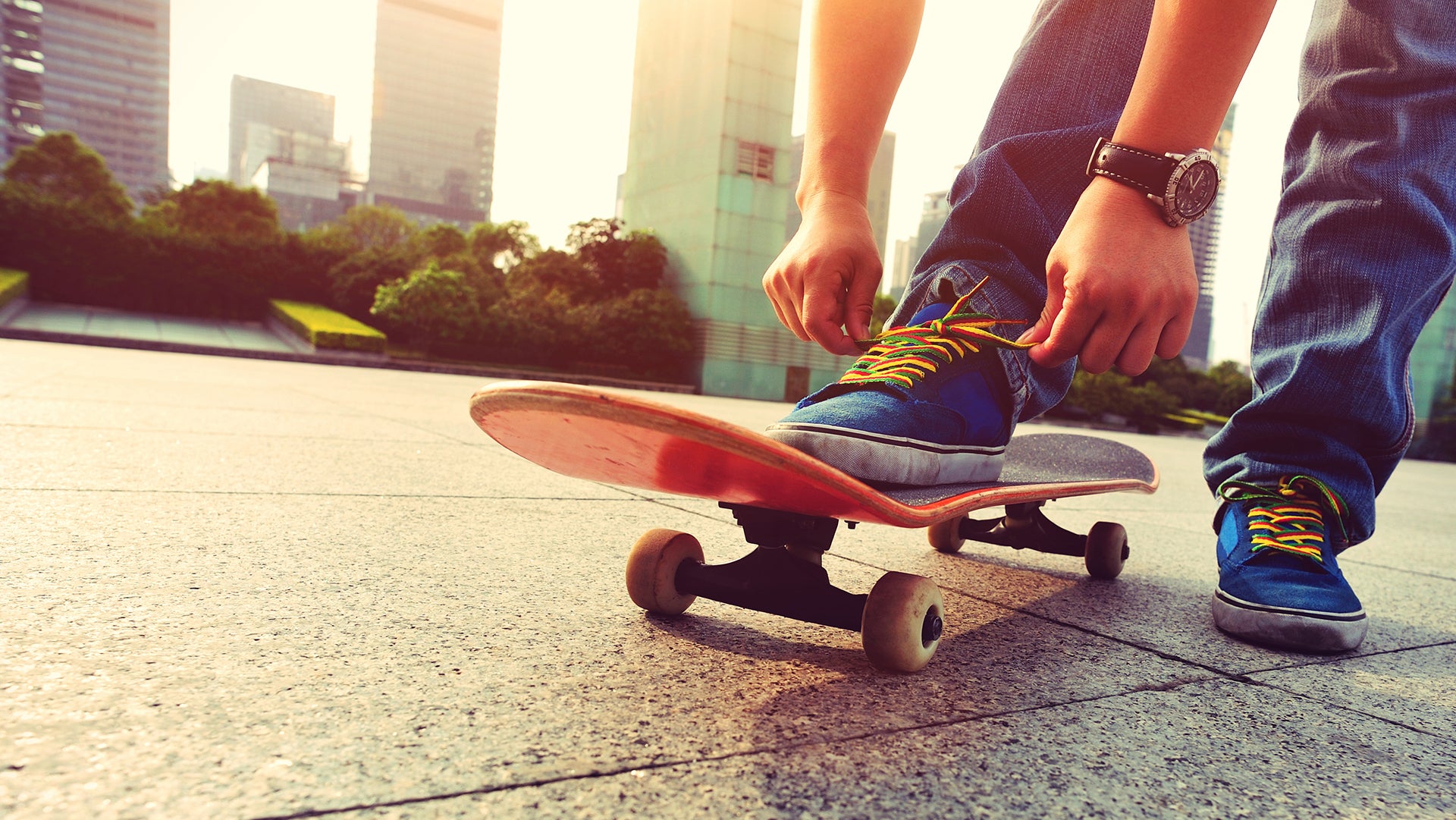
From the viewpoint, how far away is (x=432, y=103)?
4232 inches

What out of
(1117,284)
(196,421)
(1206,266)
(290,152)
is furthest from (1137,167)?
(290,152)

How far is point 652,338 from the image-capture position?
659 inches

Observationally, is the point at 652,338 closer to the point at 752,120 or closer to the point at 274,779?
the point at 752,120

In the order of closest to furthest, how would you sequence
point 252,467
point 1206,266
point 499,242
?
point 252,467 → point 499,242 → point 1206,266

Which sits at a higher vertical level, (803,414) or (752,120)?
(752,120)

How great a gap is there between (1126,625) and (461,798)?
37.1 inches

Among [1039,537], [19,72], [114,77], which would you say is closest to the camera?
[1039,537]

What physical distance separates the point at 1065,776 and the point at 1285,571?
2.37 ft

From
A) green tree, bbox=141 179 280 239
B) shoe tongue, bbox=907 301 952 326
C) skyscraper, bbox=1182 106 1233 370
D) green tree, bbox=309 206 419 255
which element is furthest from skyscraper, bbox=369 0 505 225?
shoe tongue, bbox=907 301 952 326

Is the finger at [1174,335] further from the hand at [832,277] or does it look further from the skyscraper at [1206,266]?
the skyscraper at [1206,266]

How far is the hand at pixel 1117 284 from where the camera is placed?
33.5 inches

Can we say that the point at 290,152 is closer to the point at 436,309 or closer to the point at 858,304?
Result: the point at 436,309

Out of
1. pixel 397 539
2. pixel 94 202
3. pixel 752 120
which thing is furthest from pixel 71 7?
pixel 397 539

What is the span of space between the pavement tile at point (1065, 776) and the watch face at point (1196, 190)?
526 mm
